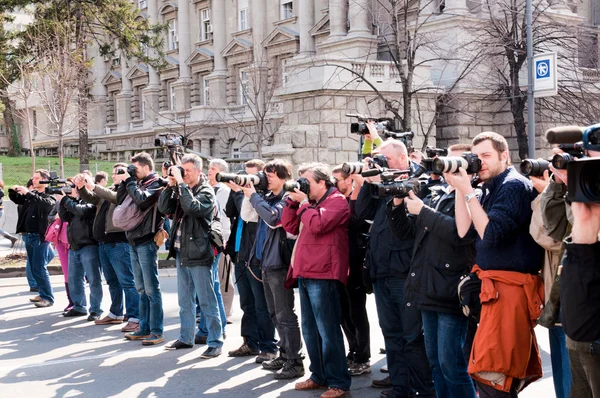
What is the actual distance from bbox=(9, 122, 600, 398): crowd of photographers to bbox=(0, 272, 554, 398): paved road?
0.86 feet

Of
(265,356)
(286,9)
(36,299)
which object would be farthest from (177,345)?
(286,9)

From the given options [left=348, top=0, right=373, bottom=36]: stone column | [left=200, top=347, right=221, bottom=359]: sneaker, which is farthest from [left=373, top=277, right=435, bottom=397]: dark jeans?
[left=348, top=0, right=373, bottom=36]: stone column

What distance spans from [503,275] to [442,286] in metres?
0.62

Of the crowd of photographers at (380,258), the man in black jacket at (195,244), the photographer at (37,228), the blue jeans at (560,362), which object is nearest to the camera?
the crowd of photographers at (380,258)

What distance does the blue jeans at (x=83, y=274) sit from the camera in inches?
441

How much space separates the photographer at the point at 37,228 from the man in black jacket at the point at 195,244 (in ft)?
14.0

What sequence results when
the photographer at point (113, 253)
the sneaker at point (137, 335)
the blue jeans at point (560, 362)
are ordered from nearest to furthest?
the blue jeans at point (560, 362), the sneaker at point (137, 335), the photographer at point (113, 253)

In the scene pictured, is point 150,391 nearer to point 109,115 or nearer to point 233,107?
point 233,107

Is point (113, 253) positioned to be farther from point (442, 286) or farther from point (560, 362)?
point (560, 362)

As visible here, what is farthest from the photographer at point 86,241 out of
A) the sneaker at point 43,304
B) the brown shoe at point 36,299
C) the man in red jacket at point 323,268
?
the man in red jacket at point 323,268

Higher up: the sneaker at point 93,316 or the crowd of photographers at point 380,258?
the crowd of photographers at point 380,258

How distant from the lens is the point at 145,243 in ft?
31.0

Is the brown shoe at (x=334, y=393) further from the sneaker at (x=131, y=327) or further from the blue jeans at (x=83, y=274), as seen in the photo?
the blue jeans at (x=83, y=274)

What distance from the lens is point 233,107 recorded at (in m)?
44.8
